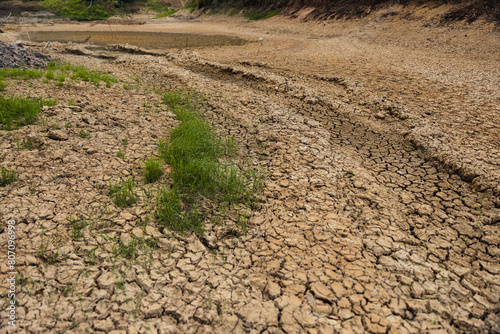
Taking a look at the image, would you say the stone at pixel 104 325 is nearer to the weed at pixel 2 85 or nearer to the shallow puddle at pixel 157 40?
the weed at pixel 2 85

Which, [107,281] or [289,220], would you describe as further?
[289,220]

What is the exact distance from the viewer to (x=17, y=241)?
250 centimetres

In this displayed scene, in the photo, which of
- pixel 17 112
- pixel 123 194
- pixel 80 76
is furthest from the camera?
pixel 80 76

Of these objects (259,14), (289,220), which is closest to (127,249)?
(289,220)

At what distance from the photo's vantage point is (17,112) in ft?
14.8

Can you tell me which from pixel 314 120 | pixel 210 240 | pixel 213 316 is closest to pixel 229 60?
pixel 314 120

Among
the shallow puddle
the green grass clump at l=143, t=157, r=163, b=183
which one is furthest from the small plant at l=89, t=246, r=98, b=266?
the shallow puddle

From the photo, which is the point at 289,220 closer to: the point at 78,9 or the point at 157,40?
the point at 157,40

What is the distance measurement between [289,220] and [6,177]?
10.4ft

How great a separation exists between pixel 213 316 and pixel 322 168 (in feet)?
8.12

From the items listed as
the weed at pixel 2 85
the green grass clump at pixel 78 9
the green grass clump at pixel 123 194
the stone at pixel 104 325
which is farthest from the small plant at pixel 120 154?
the green grass clump at pixel 78 9

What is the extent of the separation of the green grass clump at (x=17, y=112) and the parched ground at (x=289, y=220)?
22 cm

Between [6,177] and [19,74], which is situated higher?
[19,74]

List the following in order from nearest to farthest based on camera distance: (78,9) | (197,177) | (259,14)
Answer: (197,177), (259,14), (78,9)
